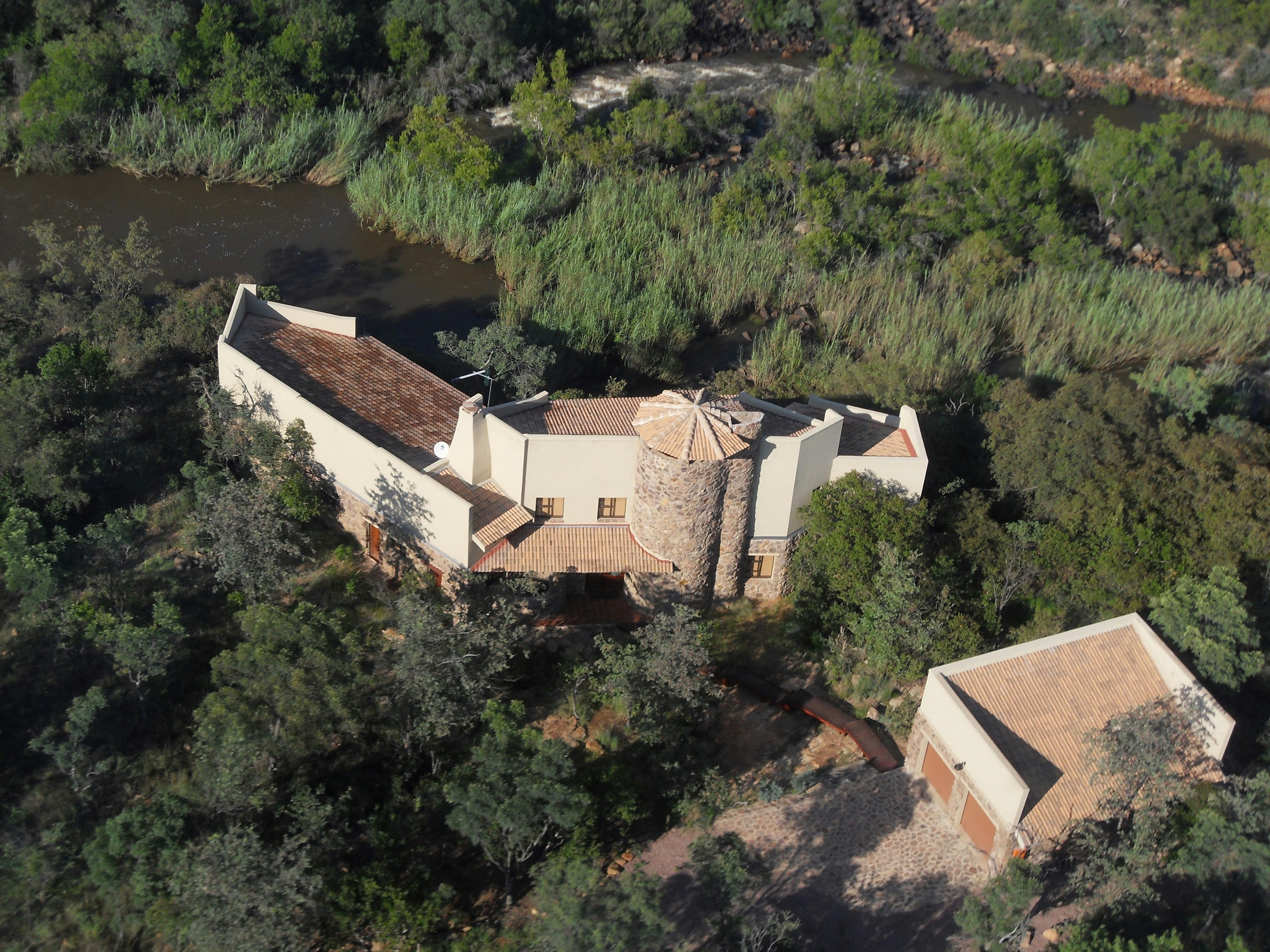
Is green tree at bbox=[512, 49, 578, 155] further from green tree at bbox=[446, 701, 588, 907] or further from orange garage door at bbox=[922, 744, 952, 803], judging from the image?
orange garage door at bbox=[922, 744, 952, 803]

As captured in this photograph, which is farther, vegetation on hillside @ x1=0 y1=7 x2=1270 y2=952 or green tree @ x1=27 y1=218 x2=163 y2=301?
green tree @ x1=27 y1=218 x2=163 y2=301

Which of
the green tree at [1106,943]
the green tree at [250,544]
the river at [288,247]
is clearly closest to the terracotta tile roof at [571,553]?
the green tree at [250,544]

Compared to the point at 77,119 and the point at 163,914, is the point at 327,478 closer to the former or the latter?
the point at 163,914

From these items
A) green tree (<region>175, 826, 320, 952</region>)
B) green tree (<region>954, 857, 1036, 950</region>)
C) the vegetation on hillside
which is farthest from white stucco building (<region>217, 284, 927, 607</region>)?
green tree (<region>954, 857, 1036, 950</region>)

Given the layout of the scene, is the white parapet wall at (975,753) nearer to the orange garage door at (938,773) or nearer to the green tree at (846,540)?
the orange garage door at (938,773)

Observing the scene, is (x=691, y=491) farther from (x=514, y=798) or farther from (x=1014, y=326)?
(x=1014, y=326)

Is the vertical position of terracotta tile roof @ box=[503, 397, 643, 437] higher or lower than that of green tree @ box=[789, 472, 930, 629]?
higher
